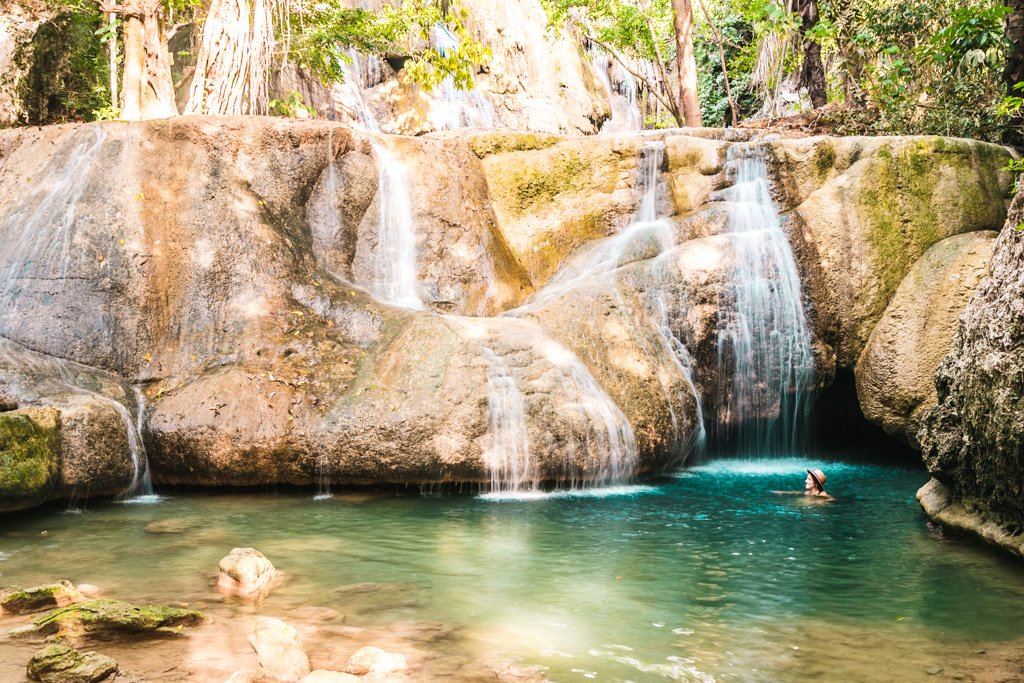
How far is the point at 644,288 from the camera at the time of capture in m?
10.6

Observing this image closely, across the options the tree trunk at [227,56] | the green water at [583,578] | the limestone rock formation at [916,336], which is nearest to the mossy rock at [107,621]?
the green water at [583,578]

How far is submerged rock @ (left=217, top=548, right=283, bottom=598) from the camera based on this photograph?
5332 millimetres

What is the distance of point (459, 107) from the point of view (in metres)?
20.0

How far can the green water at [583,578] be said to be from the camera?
4.50 m

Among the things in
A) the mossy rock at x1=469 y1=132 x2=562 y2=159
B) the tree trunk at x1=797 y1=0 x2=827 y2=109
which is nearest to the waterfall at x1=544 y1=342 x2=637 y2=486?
the mossy rock at x1=469 y1=132 x2=562 y2=159

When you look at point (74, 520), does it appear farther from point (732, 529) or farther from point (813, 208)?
point (813, 208)

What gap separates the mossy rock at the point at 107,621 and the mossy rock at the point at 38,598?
0.30 meters

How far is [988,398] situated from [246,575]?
5.30m

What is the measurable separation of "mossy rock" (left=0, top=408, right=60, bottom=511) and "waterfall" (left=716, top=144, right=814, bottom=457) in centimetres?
745

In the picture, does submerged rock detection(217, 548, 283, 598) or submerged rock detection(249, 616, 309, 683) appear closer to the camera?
submerged rock detection(249, 616, 309, 683)

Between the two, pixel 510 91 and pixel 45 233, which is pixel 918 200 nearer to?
pixel 45 233

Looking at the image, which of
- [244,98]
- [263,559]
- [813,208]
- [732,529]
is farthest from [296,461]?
[813,208]

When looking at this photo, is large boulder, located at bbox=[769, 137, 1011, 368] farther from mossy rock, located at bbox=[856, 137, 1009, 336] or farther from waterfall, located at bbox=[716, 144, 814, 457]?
waterfall, located at bbox=[716, 144, 814, 457]

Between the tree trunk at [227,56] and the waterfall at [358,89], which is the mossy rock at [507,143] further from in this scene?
the waterfall at [358,89]
